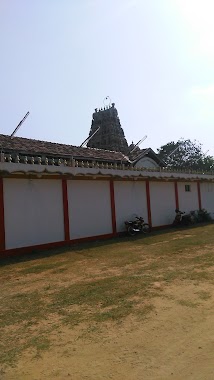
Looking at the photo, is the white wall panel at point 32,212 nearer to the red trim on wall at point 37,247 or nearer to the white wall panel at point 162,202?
the red trim on wall at point 37,247

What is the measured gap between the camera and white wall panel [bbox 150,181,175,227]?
17406 mm

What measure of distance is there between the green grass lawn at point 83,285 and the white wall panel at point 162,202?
628 cm

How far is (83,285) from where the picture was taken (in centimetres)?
646

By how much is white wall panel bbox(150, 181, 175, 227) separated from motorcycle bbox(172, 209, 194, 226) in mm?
318

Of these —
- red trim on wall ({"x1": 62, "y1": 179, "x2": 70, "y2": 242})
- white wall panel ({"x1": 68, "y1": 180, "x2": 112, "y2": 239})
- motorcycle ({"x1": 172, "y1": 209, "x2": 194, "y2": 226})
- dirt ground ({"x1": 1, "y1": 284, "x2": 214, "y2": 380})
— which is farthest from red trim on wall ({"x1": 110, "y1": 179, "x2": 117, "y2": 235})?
dirt ground ({"x1": 1, "y1": 284, "x2": 214, "y2": 380})

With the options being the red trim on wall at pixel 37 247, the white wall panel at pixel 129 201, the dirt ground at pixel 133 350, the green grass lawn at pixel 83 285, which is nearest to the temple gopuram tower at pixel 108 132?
the white wall panel at pixel 129 201

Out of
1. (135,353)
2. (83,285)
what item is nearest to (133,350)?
(135,353)

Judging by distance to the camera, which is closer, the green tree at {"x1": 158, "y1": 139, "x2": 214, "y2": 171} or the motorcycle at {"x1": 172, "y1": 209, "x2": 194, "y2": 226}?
the motorcycle at {"x1": 172, "y1": 209, "x2": 194, "y2": 226}

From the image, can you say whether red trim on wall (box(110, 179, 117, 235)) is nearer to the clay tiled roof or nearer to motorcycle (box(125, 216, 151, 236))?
motorcycle (box(125, 216, 151, 236))

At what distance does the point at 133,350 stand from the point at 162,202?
1476 cm

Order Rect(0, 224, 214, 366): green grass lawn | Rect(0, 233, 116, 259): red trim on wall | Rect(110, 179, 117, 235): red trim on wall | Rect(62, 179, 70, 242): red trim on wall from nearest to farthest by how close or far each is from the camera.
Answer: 1. Rect(0, 224, 214, 366): green grass lawn
2. Rect(0, 233, 116, 259): red trim on wall
3. Rect(62, 179, 70, 242): red trim on wall
4. Rect(110, 179, 117, 235): red trim on wall

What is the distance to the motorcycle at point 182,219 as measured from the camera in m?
18.3

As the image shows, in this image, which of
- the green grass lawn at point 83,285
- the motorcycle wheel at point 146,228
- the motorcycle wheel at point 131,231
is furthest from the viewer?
the motorcycle wheel at point 146,228

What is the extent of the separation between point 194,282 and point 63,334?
295 cm
